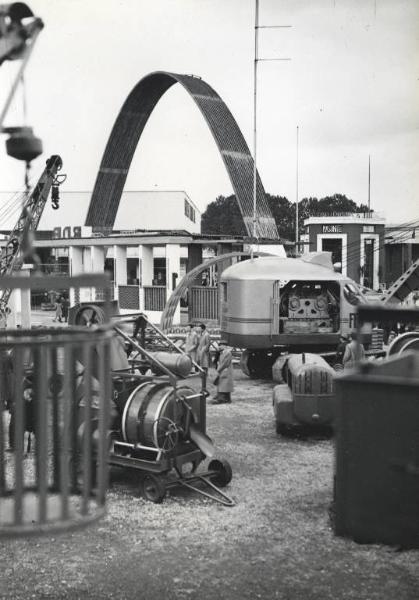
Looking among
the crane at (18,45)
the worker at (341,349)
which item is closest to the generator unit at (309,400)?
the worker at (341,349)

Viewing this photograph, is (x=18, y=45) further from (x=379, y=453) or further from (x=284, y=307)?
(x=284, y=307)

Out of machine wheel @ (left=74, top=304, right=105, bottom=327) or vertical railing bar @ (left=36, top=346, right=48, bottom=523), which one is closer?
vertical railing bar @ (left=36, top=346, right=48, bottom=523)

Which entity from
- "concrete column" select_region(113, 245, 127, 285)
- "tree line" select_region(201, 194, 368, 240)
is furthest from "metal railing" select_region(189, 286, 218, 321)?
"tree line" select_region(201, 194, 368, 240)

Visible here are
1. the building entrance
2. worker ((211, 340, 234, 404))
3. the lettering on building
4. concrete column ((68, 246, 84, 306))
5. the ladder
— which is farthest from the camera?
the building entrance

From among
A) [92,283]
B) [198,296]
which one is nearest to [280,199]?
[198,296]

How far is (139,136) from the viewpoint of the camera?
43.2 m

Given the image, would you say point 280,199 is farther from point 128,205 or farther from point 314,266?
point 314,266

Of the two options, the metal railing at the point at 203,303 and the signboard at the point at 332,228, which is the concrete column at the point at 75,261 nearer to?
the metal railing at the point at 203,303

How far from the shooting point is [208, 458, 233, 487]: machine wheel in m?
9.03

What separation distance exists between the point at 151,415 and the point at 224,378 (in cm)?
588

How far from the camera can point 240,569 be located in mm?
6578

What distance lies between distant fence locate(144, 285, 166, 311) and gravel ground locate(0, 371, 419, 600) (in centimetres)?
1919

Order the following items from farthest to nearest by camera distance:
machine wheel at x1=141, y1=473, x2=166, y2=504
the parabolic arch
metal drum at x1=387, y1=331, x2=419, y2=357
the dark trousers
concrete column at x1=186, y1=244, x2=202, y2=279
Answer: the parabolic arch < concrete column at x1=186, y1=244, x2=202, y2=279 < the dark trousers < metal drum at x1=387, y1=331, x2=419, y2=357 < machine wheel at x1=141, y1=473, x2=166, y2=504

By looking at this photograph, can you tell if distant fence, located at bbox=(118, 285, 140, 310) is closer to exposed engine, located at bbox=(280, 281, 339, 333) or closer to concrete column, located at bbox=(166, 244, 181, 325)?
concrete column, located at bbox=(166, 244, 181, 325)
